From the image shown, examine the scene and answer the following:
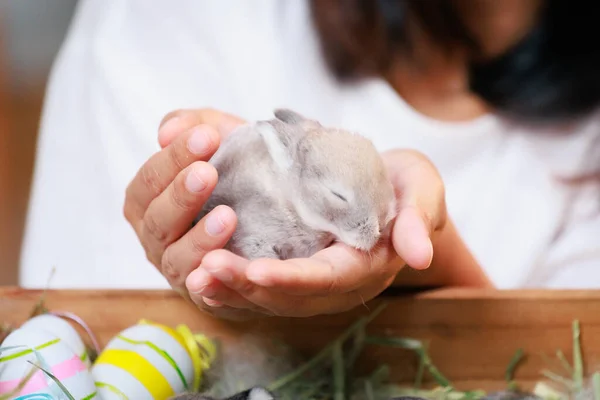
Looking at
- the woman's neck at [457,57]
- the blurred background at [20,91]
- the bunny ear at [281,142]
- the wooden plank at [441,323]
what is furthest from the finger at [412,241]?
the blurred background at [20,91]

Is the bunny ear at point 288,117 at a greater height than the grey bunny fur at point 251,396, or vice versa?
the bunny ear at point 288,117

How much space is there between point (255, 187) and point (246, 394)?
0.57ft

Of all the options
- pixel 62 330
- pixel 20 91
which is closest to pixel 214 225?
pixel 62 330

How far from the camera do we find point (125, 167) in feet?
3.69

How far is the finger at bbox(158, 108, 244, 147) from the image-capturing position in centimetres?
61

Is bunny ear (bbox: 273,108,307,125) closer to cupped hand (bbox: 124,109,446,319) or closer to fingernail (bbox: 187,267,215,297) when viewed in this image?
cupped hand (bbox: 124,109,446,319)

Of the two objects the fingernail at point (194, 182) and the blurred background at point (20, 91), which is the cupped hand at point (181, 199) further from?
the blurred background at point (20, 91)

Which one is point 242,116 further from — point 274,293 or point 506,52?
point 274,293

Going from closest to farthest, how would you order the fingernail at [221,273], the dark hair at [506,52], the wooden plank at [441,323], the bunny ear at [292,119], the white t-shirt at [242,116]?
1. the fingernail at [221,273]
2. the bunny ear at [292,119]
3. the wooden plank at [441,323]
4. the white t-shirt at [242,116]
5. the dark hair at [506,52]

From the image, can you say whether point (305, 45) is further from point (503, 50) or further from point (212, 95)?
point (503, 50)

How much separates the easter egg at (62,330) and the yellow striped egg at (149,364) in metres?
0.02

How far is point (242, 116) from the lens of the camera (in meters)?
1.22

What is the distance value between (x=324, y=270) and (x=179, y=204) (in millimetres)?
137

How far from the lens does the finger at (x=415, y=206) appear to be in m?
0.48
